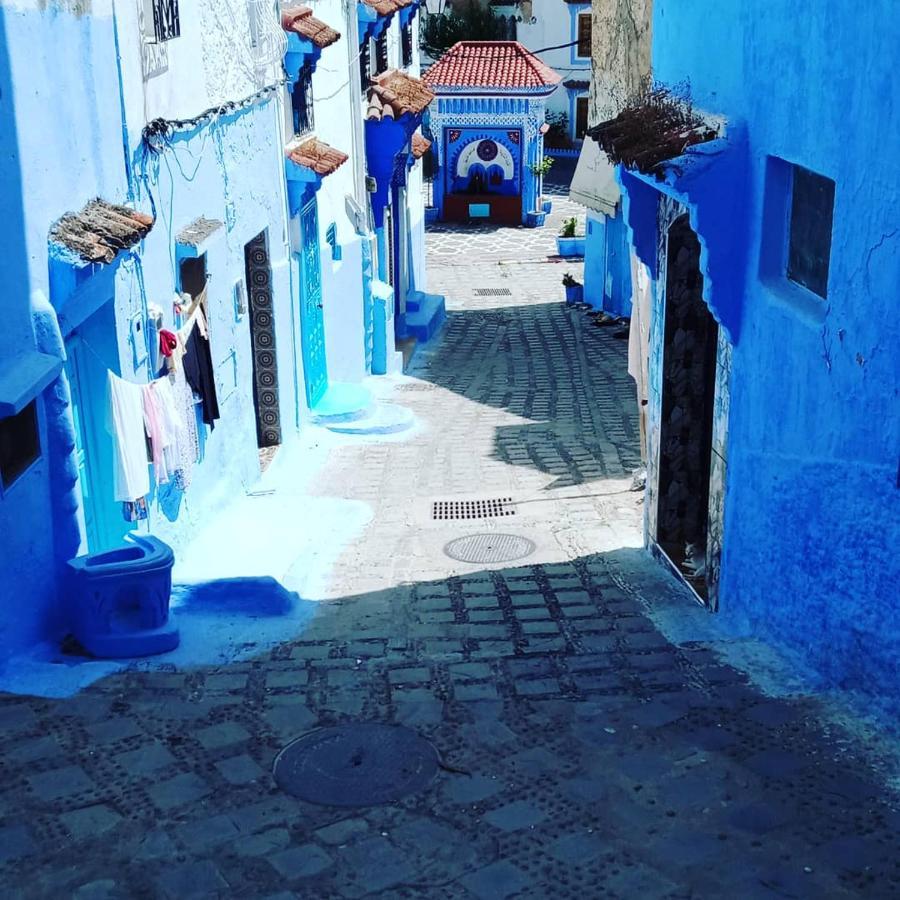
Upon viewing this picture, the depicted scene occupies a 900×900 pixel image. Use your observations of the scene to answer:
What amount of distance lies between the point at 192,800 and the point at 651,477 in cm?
560

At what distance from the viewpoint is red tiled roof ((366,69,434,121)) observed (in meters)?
19.1

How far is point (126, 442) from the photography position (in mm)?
8703

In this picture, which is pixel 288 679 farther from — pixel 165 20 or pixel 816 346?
pixel 165 20

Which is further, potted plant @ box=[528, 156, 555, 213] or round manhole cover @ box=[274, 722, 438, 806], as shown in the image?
potted plant @ box=[528, 156, 555, 213]

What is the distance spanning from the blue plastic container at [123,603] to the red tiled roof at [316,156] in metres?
7.48

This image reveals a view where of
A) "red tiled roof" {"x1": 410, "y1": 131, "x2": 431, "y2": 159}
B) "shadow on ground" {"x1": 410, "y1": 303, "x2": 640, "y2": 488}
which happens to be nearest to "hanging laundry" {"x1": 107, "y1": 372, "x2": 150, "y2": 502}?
"shadow on ground" {"x1": 410, "y1": 303, "x2": 640, "y2": 488}

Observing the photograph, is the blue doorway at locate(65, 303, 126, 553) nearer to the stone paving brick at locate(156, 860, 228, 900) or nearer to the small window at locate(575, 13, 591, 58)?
the stone paving brick at locate(156, 860, 228, 900)

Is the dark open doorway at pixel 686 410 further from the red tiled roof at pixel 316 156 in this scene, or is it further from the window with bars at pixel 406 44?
the window with bars at pixel 406 44

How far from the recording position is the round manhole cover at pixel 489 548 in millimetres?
10750

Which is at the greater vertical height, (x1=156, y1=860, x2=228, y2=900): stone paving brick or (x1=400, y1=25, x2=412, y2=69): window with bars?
(x1=400, y1=25, x2=412, y2=69): window with bars

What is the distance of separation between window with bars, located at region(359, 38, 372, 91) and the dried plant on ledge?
10534mm

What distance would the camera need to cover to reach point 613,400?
1742cm

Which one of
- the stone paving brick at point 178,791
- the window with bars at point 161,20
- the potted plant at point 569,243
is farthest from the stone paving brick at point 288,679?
the potted plant at point 569,243

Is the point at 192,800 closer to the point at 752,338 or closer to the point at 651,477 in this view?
the point at 752,338
